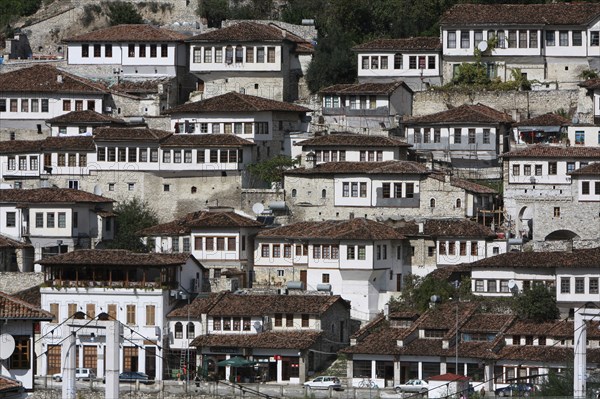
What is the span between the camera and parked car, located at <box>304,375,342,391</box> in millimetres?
93475

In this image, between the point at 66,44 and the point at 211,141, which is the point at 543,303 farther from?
the point at 66,44

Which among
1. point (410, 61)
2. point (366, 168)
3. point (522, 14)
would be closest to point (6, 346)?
point (366, 168)

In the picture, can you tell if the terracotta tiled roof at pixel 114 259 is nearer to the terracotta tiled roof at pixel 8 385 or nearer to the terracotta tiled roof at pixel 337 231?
the terracotta tiled roof at pixel 337 231

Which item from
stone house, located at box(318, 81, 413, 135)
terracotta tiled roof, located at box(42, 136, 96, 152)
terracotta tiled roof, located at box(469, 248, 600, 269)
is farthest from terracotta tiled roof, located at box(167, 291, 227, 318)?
stone house, located at box(318, 81, 413, 135)

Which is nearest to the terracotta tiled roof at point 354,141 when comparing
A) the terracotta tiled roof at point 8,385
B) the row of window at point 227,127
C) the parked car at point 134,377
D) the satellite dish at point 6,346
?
the row of window at point 227,127

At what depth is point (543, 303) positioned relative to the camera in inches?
3819

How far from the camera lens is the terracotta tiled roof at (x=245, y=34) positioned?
121 meters

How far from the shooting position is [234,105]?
116 metres

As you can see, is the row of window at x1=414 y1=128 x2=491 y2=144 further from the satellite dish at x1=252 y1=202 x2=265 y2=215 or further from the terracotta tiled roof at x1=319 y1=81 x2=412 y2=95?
the satellite dish at x1=252 y1=202 x2=265 y2=215

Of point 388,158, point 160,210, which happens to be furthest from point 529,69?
point 160,210

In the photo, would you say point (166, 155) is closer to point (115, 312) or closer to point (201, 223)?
point (201, 223)

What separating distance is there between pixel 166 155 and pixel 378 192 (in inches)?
431

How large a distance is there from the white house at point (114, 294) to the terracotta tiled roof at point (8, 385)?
64.0 feet

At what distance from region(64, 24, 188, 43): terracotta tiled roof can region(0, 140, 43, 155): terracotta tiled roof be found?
31.3ft
